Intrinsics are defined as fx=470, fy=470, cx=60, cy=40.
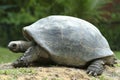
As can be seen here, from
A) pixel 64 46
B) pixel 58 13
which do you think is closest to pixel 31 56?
pixel 64 46

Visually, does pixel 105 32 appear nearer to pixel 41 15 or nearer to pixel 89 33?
pixel 41 15

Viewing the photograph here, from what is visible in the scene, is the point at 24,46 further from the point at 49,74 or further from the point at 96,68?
the point at 96,68

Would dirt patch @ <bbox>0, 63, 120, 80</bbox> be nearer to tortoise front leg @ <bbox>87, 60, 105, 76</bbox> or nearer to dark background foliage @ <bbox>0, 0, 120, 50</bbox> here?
tortoise front leg @ <bbox>87, 60, 105, 76</bbox>

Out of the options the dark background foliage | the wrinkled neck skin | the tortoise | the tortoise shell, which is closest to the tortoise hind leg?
the tortoise

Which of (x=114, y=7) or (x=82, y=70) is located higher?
(x=114, y=7)

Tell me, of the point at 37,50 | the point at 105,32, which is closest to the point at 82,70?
the point at 37,50

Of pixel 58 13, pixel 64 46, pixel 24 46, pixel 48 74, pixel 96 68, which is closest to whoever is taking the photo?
pixel 48 74
